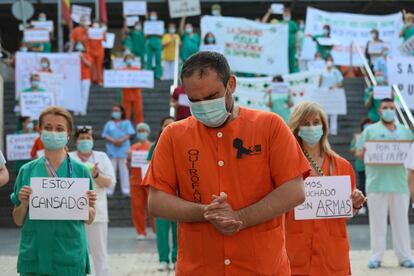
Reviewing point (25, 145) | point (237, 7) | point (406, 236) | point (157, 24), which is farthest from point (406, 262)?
point (237, 7)

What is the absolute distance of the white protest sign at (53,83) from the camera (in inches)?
748

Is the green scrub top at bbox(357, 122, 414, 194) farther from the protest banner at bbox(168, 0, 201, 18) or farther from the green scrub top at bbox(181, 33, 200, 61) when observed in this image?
the protest banner at bbox(168, 0, 201, 18)

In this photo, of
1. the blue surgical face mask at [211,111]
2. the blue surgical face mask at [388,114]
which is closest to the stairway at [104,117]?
the blue surgical face mask at [388,114]

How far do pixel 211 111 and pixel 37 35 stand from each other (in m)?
18.5

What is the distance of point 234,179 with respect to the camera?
3.80 meters

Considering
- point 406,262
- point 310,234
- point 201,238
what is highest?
point 201,238

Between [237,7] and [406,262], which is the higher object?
[237,7]

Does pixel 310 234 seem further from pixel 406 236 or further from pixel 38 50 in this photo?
pixel 38 50

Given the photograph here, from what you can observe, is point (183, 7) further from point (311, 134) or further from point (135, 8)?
point (311, 134)

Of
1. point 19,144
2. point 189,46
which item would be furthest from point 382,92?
point 19,144

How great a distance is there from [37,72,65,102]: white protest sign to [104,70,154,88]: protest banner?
1099mm

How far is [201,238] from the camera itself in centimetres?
384

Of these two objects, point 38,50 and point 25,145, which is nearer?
point 25,145

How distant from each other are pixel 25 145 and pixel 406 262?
8343 millimetres
